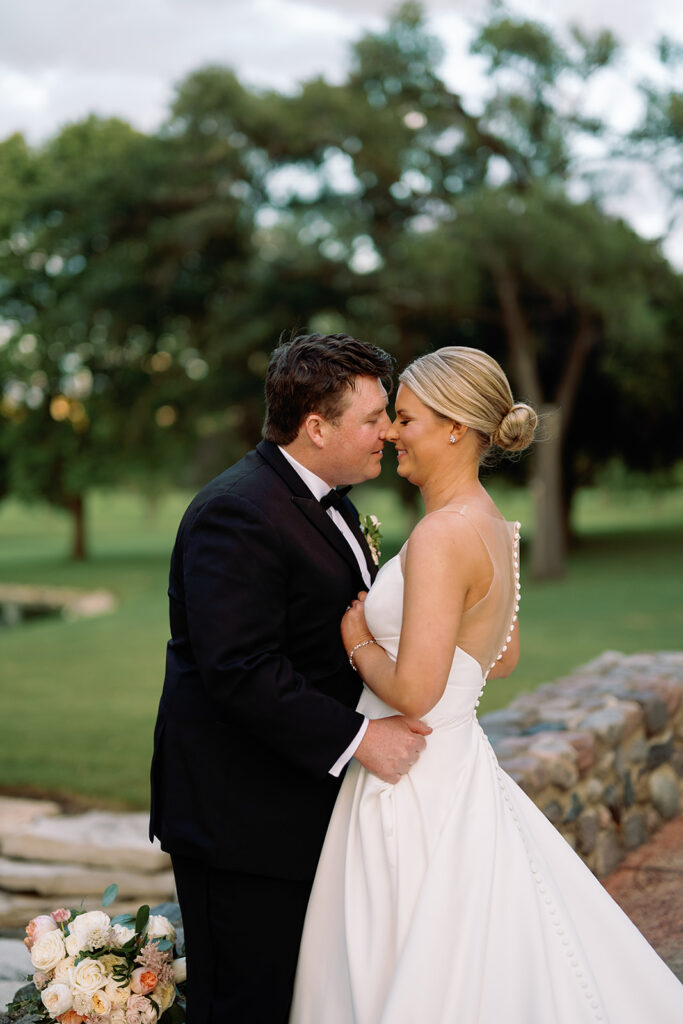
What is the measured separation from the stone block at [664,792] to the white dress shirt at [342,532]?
3785 mm

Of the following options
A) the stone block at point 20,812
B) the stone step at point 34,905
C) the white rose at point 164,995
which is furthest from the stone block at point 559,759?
the stone block at point 20,812

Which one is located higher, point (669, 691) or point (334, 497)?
point (334, 497)

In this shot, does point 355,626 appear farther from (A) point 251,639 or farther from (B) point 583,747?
(B) point 583,747

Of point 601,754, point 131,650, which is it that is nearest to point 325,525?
point 601,754

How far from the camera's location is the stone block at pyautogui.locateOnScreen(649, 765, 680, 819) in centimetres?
611

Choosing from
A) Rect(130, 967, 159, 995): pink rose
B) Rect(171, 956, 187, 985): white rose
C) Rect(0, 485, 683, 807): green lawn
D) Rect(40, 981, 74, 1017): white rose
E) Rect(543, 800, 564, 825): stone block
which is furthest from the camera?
Rect(0, 485, 683, 807): green lawn

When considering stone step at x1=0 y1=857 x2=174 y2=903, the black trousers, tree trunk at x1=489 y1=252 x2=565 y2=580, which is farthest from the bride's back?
tree trunk at x1=489 y1=252 x2=565 y2=580

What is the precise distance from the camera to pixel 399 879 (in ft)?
9.08

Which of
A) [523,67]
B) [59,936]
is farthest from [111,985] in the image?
[523,67]

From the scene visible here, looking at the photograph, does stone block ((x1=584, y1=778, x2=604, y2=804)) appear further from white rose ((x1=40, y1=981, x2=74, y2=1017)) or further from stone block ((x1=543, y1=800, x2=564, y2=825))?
white rose ((x1=40, y1=981, x2=74, y2=1017))

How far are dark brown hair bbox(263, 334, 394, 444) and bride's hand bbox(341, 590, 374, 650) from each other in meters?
0.57

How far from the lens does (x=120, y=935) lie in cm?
323

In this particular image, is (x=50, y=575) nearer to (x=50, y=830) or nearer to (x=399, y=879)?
(x=50, y=830)

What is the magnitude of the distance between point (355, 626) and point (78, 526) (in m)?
35.5
